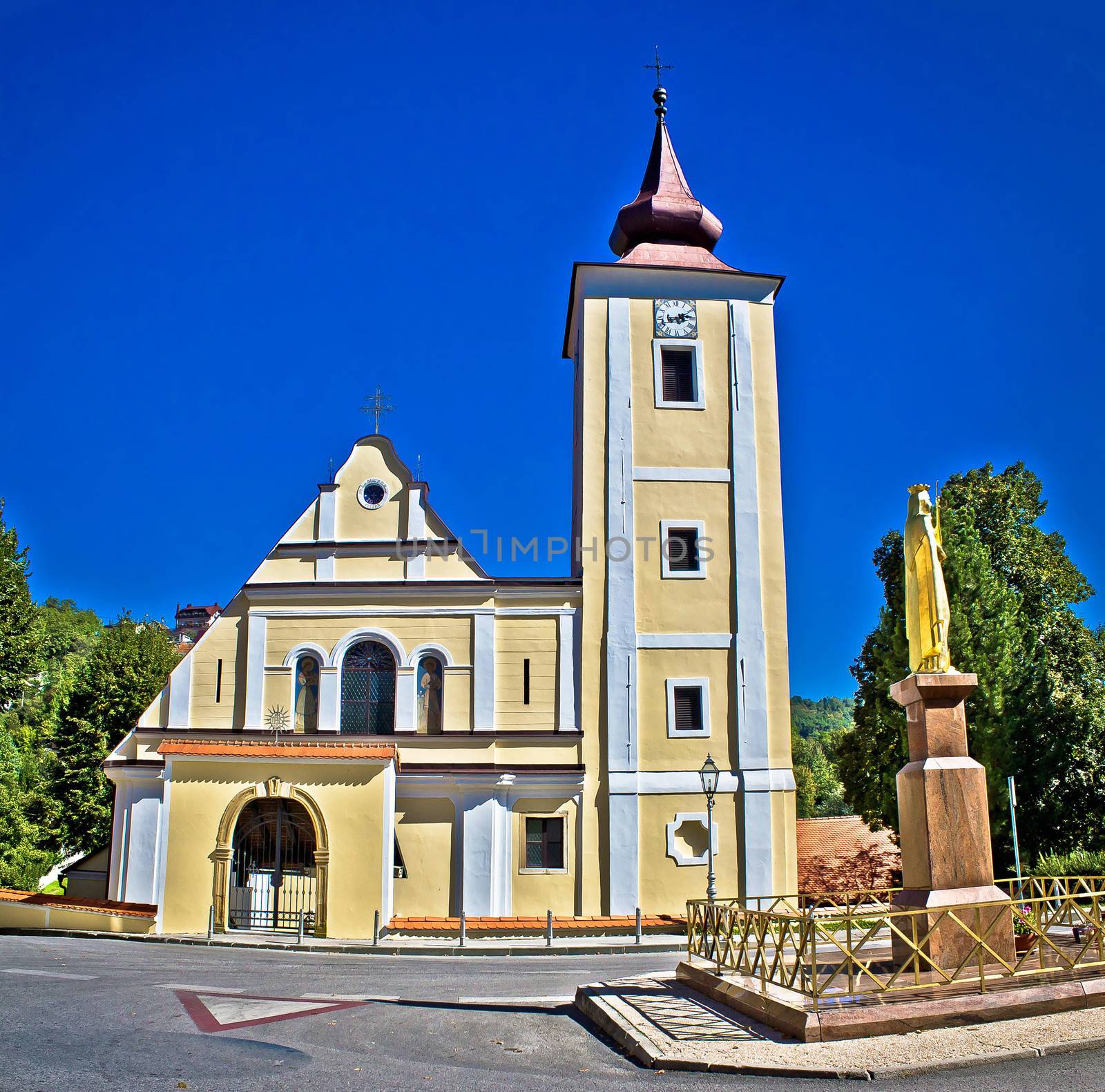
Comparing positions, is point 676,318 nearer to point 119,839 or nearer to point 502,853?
point 502,853

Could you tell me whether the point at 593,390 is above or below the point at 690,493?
above

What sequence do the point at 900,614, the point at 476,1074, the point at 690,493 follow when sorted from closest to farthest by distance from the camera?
the point at 476,1074 < the point at 690,493 < the point at 900,614

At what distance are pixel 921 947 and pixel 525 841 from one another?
51.7ft

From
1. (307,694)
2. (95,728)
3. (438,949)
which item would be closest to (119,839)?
(307,694)

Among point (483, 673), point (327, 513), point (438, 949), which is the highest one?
point (327, 513)

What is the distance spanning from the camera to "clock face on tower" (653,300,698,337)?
30.0 m

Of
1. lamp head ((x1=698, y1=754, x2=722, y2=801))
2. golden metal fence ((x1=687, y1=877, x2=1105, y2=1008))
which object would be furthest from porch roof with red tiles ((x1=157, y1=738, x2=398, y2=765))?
golden metal fence ((x1=687, y1=877, x2=1105, y2=1008))

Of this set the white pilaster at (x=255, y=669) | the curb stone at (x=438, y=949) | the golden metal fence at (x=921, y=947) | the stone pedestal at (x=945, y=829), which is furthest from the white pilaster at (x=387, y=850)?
the stone pedestal at (x=945, y=829)

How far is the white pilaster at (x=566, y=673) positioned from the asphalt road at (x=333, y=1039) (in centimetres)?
967

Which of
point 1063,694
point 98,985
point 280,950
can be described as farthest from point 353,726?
point 1063,694

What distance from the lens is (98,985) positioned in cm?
1502

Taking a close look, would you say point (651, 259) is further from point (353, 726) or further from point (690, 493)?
point (353, 726)

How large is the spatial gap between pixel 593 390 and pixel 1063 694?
47.8 feet

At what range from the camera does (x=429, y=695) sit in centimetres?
2806
